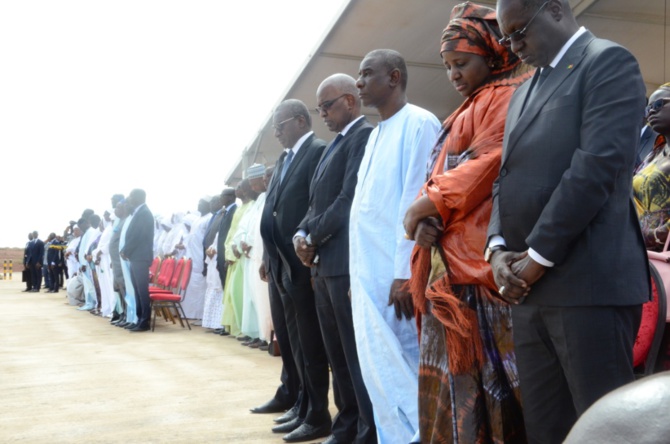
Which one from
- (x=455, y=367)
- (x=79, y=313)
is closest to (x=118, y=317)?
(x=79, y=313)

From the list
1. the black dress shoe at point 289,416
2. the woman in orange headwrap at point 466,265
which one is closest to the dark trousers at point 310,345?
the black dress shoe at point 289,416

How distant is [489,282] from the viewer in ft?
7.32

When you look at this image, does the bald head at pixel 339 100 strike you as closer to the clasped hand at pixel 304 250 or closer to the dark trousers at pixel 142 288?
the clasped hand at pixel 304 250

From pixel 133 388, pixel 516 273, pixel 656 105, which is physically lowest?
pixel 133 388

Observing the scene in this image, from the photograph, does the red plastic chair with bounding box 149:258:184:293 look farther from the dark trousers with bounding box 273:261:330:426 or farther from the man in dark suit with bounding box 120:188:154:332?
the dark trousers with bounding box 273:261:330:426

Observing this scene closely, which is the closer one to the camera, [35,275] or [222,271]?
[222,271]

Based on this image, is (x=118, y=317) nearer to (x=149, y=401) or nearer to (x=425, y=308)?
(x=149, y=401)

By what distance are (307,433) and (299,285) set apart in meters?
0.78

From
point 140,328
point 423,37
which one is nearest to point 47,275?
point 140,328

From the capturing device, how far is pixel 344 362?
355 centimetres

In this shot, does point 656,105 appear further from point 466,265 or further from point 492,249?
point 492,249

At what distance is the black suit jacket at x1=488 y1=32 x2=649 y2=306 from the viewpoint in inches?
69.5

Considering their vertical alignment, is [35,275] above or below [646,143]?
below

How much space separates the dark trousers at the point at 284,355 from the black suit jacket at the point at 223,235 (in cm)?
507
